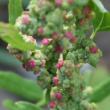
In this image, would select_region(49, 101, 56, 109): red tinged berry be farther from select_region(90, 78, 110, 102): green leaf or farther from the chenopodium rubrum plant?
select_region(90, 78, 110, 102): green leaf

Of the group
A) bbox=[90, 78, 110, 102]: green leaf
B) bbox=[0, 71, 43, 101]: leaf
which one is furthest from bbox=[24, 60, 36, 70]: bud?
bbox=[90, 78, 110, 102]: green leaf

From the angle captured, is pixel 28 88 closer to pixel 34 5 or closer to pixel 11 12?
pixel 11 12

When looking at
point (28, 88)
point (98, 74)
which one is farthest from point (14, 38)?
point (98, 74)

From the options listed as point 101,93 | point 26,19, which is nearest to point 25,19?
point 26,19

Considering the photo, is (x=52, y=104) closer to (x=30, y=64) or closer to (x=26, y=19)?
(x=30, y=64)

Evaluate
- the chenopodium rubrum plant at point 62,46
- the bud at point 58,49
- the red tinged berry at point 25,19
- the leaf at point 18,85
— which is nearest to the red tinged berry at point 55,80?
the chenopodium rubrum plant at point 62,46

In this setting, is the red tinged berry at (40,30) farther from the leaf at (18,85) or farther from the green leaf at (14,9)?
the leaf at (18,85)
